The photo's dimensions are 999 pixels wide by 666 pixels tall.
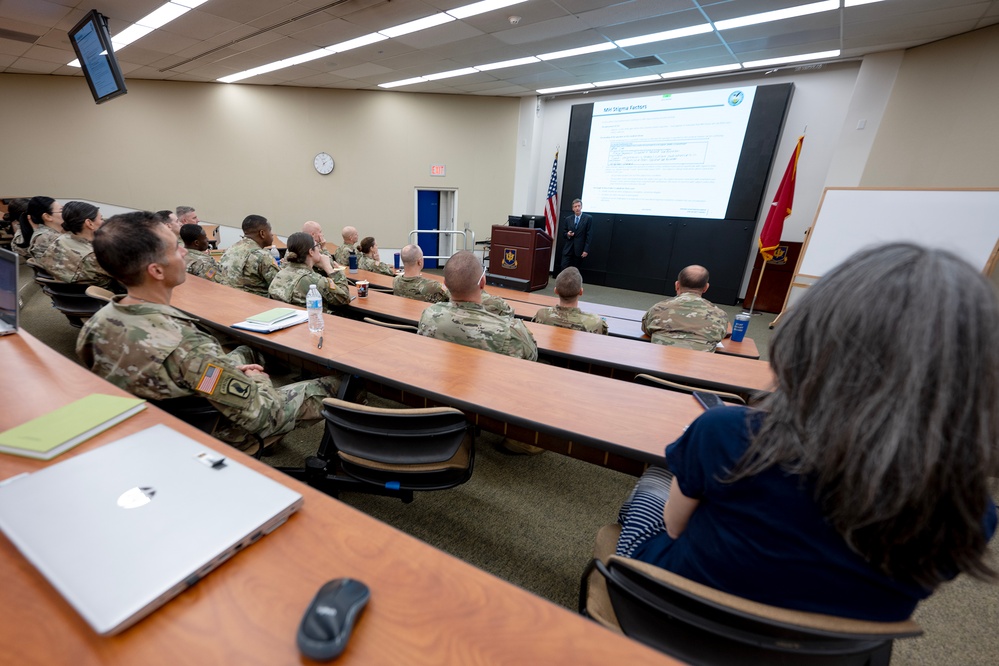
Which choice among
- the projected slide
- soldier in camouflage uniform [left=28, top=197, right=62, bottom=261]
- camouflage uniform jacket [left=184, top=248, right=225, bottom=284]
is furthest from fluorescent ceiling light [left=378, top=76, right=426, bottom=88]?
soldier in camouflage uniform [left=28, top=197, right=62, bottom=261]

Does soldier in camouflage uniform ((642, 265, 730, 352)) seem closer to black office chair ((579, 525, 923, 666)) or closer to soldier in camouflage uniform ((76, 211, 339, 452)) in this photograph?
black office chair ((579, 525, 923, 666))

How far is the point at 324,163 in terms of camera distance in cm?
754

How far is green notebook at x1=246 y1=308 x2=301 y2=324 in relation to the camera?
2092 millimetres

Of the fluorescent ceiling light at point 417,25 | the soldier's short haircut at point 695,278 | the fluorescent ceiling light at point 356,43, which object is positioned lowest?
the soldier's short haircut at point 695,278

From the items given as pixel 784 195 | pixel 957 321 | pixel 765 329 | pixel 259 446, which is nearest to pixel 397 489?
pixel 259 446

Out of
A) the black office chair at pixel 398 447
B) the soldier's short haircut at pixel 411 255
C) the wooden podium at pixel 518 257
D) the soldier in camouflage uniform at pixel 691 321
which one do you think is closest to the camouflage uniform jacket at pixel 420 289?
the soldier's short haircut at pixel 411 255

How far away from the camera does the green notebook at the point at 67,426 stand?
0.87 metres

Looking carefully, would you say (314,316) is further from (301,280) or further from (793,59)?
(793,59)

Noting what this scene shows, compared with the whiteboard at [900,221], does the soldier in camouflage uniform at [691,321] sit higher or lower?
lower

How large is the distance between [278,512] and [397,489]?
0.79 meters

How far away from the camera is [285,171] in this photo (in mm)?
7508

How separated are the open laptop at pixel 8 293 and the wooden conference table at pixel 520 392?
2.28 feet

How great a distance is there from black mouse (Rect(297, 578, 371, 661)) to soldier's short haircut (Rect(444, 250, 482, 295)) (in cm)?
155

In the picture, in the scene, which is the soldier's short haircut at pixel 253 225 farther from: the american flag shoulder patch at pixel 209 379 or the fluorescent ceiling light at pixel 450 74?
the fluorescent ceiling light at pixel 450 74
